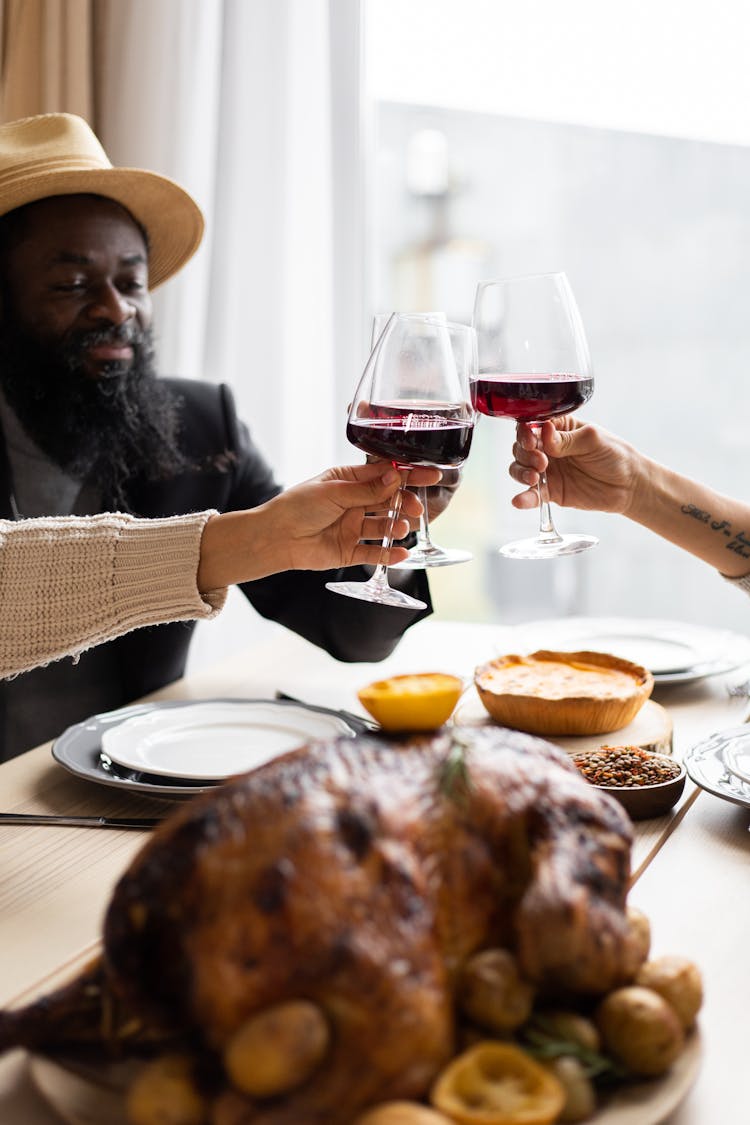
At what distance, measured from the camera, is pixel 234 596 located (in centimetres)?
298

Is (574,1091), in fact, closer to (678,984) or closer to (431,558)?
(678,984)

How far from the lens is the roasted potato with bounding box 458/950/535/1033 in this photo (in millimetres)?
639

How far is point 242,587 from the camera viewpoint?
2.06 meters

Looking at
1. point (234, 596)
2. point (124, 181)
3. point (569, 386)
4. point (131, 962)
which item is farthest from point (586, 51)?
point (131, 962)

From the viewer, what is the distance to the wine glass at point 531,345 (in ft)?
4.09

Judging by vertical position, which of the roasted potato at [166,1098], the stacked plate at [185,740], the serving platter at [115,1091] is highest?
the roasted potato at [166,1098]

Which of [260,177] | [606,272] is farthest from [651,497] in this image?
[606,272]

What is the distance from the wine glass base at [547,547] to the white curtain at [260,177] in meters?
1.65

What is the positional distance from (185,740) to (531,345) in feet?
1.98

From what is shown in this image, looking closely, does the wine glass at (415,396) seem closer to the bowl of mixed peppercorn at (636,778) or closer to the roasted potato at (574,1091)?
the bowl of mixed peppercorn at (636,778)

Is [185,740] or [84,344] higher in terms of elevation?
[84,344]

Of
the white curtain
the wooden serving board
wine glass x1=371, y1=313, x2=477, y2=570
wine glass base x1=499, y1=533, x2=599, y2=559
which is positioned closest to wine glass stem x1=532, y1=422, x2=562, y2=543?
wine glass base x1=499, y1=533, x2=599, y2=559

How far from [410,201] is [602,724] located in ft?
16.6

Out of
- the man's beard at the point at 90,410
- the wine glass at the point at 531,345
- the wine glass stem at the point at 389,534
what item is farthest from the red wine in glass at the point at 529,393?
the man's beard at the point at 90,410
